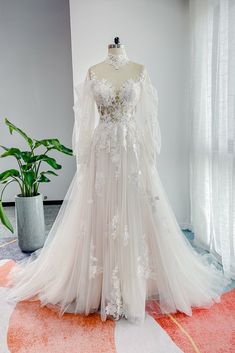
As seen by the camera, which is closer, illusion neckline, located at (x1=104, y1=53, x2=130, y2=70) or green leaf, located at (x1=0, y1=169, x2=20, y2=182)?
illusion neckline, located at (x1=104, y1=53, x2=130, y2=70)

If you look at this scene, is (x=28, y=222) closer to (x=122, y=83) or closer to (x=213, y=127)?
(x=122, y=83)

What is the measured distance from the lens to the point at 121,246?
1.76 m

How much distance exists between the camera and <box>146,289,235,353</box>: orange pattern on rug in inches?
59.7

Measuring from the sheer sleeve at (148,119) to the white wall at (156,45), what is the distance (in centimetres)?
101

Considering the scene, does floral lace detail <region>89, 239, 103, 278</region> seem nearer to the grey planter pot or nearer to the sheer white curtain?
the sheer white curtain

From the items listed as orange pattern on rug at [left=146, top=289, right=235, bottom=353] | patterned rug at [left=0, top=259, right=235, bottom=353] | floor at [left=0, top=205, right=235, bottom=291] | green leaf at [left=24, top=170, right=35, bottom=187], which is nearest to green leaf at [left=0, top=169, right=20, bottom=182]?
green leaf at [left=24, top=170, right=35, bottom=187]

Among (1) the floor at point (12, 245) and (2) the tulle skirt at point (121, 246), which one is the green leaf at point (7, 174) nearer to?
(1) the floor at point (12, 245)

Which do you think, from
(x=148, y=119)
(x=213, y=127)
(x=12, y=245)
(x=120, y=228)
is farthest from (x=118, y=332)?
(x=12, y=245)

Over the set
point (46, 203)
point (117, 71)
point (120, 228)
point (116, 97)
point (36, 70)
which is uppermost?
point (36, 70)

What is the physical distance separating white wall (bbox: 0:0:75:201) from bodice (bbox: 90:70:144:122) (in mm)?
2508

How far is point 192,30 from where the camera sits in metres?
2.68

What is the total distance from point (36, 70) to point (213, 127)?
2.84 m

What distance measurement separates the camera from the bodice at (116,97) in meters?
1.83

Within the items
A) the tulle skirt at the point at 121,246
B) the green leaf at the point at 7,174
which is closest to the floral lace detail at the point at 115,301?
the tulle skirt at the point at 121,246
